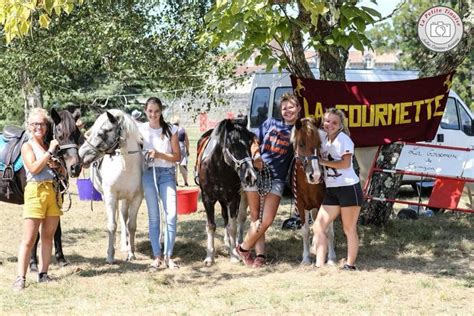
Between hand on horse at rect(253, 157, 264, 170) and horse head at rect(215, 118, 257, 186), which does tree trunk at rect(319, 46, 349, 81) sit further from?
hand on horse at rect(253, 157, 264, 170)

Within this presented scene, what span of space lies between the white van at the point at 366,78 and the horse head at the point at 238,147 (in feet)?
17.5

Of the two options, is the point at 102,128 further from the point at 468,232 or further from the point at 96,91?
the point at 96,91

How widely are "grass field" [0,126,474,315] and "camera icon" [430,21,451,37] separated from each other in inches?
107

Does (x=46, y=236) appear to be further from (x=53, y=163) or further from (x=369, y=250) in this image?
(x=369, y=250)

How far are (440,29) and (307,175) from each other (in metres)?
3.01

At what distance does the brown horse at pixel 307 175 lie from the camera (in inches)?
247

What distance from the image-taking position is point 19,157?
6.89 m

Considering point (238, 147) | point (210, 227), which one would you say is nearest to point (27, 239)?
point (210, 227)

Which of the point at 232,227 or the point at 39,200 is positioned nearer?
the point at 39,200

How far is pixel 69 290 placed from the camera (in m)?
5.99

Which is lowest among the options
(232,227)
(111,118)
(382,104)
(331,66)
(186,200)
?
(186,200)

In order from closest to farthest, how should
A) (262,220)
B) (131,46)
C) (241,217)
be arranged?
(262,220) → (241,217) → (131,46)

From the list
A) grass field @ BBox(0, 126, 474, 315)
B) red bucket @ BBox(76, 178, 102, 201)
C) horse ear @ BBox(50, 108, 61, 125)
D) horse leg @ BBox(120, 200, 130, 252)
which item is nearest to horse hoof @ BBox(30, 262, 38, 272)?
grass field @ BBox(0, 126, 474, 315)

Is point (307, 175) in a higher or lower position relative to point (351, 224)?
higher
